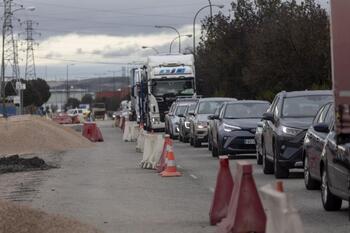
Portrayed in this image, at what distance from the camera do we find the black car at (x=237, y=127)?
23750 millimetres

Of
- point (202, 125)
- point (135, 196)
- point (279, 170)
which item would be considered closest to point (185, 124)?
point (202, 125)

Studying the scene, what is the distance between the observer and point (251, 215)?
9.26 metres

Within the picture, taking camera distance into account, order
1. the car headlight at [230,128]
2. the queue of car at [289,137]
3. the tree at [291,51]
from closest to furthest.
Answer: the queue of car at [289,137] < the car headlight at [230,128] < the tree at [291,51]

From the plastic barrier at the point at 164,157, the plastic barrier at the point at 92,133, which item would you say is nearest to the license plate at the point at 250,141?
the plastic barrier at the point at 164,157

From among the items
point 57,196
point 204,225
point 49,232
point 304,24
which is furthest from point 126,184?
point 304,24

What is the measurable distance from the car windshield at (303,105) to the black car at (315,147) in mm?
2892

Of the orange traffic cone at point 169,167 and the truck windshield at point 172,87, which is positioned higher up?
the truck windshield at point 172,87

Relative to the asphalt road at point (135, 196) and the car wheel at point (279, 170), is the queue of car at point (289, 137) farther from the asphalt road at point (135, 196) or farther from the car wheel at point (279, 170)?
the asphalt road at point (135, 196)

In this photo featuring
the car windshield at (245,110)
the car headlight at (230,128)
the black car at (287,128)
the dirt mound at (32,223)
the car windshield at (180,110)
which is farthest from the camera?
the car windshield at (180,110)

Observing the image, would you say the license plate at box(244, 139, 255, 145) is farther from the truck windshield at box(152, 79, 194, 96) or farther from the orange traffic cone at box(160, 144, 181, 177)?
the truck windshield at box(152, 79, 194, 96)

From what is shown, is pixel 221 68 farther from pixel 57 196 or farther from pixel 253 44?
pixel 57 196

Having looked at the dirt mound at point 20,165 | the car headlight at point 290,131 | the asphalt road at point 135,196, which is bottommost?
the dirt mound at point 20,165

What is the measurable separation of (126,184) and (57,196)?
8.01 ft

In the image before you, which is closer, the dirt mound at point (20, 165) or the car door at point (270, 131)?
the car door at point (270, 131)
